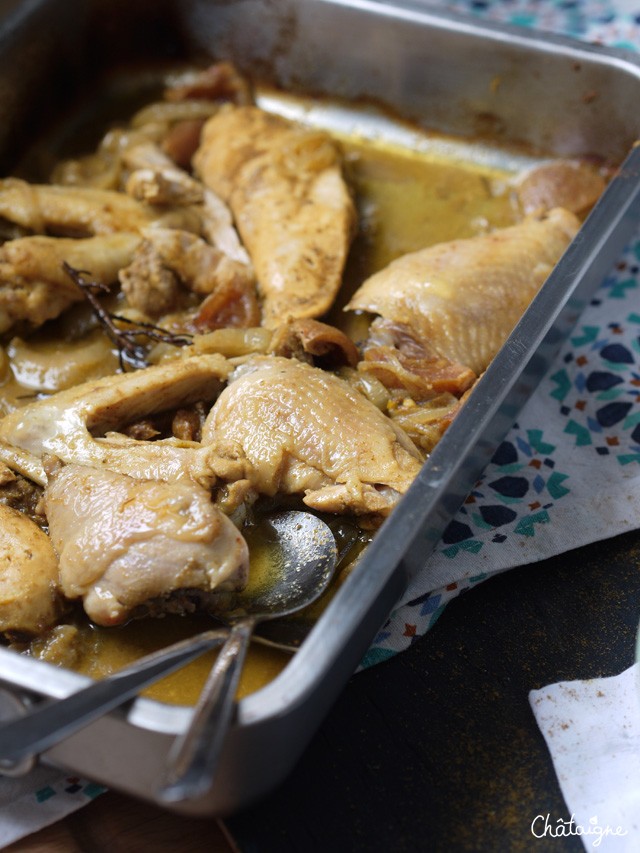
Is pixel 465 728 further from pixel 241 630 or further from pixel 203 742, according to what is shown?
pixel 203 742

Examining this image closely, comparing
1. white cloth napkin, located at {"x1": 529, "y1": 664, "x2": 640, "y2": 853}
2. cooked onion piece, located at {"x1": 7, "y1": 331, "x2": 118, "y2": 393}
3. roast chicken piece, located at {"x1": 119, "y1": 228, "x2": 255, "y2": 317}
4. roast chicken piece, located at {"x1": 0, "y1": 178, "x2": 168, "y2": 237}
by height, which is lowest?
white cloth napkin, located at {"x1": 529, "y1": 664, "x2": 640, "y2": 853}

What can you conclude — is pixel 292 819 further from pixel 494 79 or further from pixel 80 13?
pixel 80 13

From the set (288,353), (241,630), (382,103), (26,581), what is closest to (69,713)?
(241,630)

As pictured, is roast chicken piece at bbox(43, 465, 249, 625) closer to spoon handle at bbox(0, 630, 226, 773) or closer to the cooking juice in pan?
the cooking juice in pan

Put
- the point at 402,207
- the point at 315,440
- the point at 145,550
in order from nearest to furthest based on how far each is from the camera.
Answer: the point at 145,550 → the point at 315,440 → the point at 402,207

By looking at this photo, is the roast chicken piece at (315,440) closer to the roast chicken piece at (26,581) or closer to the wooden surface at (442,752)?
the wooden surface at (442,752)

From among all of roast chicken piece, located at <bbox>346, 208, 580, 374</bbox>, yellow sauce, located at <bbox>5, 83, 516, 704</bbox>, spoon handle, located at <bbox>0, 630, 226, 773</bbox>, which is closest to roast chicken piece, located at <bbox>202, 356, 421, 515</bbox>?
yellow sauce, located at <bbox>5, 83, 516, 704</bbox>
